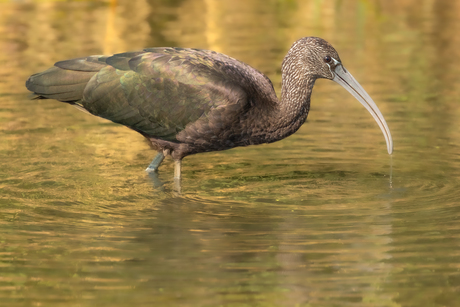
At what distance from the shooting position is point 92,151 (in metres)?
10.0

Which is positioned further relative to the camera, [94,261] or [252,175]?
[252,175]

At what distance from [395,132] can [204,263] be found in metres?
4.98

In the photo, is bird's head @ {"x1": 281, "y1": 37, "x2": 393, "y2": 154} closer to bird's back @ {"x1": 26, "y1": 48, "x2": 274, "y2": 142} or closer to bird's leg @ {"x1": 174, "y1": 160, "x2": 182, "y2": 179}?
bird's back @ {"x1": 26, "y1": 48, "x2": 274, "y2": 142}

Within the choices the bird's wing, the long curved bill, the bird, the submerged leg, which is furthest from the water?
the long curved bill

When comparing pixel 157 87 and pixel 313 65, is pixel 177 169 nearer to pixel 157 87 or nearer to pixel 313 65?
pixel 157 87

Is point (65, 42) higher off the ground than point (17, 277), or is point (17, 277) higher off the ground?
point (17, 277)

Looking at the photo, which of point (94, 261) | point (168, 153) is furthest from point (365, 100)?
point (94, 261)

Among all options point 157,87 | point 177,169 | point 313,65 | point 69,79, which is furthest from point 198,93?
point 69,79

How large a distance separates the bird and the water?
0.54 m

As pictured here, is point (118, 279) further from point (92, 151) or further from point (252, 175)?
point (92, 151)

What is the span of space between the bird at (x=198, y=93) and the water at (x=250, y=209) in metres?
0.54

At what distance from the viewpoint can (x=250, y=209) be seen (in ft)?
25.6

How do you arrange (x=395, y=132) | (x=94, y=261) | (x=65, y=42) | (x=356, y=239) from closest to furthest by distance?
(x=94, y=261) → (x=356, y=239) → (x=395, y=132) → (x=65, y=42)

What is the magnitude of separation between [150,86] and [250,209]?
1.73 m
